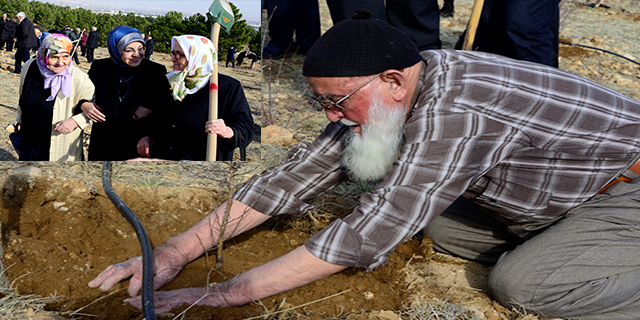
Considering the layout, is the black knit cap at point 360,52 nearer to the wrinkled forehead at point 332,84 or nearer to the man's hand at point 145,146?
Answer: the wrinkled forehead at point 332,84

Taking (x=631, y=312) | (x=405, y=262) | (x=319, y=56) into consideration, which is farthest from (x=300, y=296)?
(x=631, y=312)

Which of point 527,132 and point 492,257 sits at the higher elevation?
point 527,132

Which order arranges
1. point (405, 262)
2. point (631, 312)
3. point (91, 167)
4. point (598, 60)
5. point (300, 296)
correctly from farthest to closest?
1. point (598, 60)
2. point (91, 167)
3. point (405, 262)
4. point (300, 296)
5. point (631, 312)

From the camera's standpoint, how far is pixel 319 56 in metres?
2.07

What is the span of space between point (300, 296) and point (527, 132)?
113cm

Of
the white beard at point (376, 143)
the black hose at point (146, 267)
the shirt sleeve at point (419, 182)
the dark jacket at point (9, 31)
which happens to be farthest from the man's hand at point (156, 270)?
the dark jacket at point (9, 31)

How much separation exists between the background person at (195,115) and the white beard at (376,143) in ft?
3.38

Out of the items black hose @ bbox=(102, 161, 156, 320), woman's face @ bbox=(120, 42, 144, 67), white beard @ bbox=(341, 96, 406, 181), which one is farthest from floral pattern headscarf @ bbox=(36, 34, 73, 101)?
white beard @ bbox=(341, 96, 406, 181)

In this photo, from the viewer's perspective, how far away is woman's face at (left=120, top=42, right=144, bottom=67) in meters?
2.83

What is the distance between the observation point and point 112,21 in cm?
283

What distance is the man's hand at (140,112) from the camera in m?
3.04

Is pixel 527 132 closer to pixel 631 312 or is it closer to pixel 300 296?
pixel 631 312

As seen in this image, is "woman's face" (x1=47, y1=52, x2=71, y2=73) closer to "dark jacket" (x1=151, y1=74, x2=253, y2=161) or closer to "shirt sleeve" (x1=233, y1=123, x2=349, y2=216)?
"dark jacket" (x1=151, y1=74, x2=253, y2=161)

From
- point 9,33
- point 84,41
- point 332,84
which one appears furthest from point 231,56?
point 332,84
